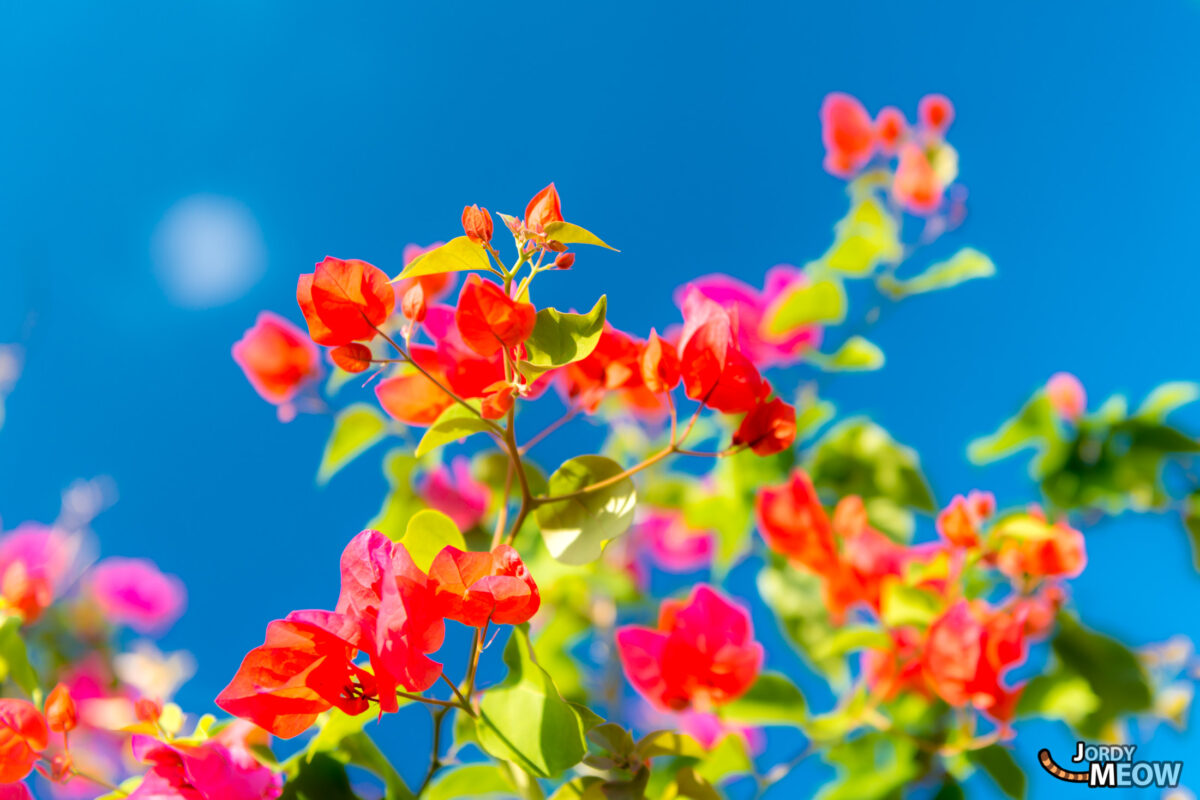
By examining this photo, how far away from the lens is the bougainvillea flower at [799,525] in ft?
2.83

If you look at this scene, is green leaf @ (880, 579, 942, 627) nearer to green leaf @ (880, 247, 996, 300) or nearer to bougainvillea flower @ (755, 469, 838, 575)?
bougainvillea flower @ (755, 469, 838, 575)

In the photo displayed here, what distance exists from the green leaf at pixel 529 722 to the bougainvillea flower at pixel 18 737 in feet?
0.87

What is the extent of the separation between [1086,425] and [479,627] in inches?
41.9

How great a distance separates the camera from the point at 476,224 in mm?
418

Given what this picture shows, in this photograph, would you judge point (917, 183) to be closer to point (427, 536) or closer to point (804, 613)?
point (804, 613)

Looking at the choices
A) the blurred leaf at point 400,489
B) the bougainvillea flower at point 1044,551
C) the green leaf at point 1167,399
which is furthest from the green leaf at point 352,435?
the green leaf at point 1167,399

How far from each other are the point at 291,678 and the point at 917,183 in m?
1.11

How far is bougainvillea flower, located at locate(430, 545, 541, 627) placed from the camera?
39 centimetres

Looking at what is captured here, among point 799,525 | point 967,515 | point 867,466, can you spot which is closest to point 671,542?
point 867,466

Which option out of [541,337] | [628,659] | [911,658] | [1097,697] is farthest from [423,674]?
[1097,697]

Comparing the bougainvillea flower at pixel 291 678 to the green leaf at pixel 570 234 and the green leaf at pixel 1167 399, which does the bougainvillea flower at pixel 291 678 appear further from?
the green leaf at pixel 1167 399

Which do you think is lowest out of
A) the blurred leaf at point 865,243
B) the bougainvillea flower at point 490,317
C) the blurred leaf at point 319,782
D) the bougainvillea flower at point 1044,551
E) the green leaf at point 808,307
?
the blurred leaf at point 319,782

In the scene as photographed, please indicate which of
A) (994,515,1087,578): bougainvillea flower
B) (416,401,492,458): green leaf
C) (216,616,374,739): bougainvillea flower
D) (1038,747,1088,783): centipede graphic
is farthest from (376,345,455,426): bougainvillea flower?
(1038,747,1088,783): centipede graphic

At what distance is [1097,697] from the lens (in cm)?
90
